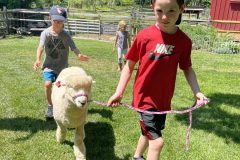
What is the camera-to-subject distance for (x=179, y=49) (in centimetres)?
336

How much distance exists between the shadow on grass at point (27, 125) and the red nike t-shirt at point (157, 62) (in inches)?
93.8

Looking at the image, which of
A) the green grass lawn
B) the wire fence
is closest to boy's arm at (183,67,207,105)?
the green grass lawn

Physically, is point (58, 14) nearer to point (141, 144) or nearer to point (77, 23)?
point (141, 144)

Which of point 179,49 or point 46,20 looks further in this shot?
point 46,20

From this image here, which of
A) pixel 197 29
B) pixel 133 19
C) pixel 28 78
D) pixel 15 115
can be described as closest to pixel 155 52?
pixel 15 115

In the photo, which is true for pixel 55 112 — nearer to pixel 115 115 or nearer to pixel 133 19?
pixel 115 115

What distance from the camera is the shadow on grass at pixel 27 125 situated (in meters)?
5.36

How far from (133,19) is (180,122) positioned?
590 inches

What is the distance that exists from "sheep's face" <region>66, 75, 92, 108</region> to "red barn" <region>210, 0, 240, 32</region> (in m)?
19.1

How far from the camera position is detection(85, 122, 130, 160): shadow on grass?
15.2 ft

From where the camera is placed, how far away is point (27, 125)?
552 cm

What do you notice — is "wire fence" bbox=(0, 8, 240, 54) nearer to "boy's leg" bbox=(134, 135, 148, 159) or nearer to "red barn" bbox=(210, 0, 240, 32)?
"red barn" bbox=(210, 0, 240, 32)

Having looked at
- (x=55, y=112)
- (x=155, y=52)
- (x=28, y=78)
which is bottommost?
(x=28, y=78)

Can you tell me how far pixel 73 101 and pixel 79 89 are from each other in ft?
0.63
